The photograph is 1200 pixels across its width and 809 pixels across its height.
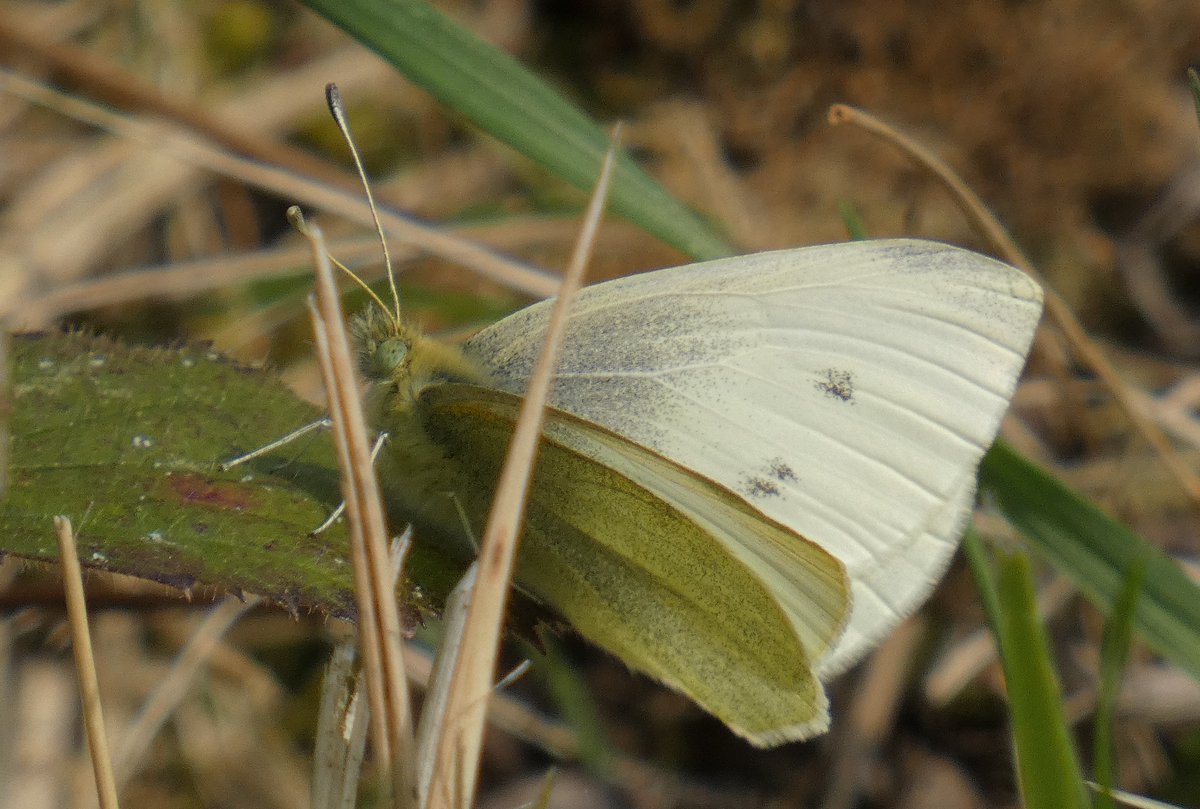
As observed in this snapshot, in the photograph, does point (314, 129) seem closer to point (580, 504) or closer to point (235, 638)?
point (235, 638)

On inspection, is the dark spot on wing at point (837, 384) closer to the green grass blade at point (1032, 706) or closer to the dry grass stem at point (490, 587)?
the green grass blade at point (1032, 706)

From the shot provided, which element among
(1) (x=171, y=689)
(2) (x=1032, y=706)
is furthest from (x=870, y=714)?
(1) (x=171, y=689)

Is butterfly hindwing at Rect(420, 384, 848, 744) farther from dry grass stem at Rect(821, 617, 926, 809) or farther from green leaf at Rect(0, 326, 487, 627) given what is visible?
dry grass stem at Rect(821, 617, 926, 809)

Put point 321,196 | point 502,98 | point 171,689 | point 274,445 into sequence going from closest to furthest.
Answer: point 274,445 → point 502,98 → point 171,689 → point 321,196

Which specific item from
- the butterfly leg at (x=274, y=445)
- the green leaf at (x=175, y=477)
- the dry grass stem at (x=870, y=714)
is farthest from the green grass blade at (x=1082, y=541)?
the butterfly leg at (x=274, y=445)

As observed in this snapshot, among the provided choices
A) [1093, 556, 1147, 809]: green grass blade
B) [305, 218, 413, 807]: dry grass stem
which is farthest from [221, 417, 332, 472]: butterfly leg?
[1093, 556, 1147, 809]: green grass blade

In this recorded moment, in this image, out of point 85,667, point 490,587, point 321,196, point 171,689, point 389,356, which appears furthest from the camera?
point 321,196

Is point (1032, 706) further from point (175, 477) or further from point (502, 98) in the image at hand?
point (502, 98)
